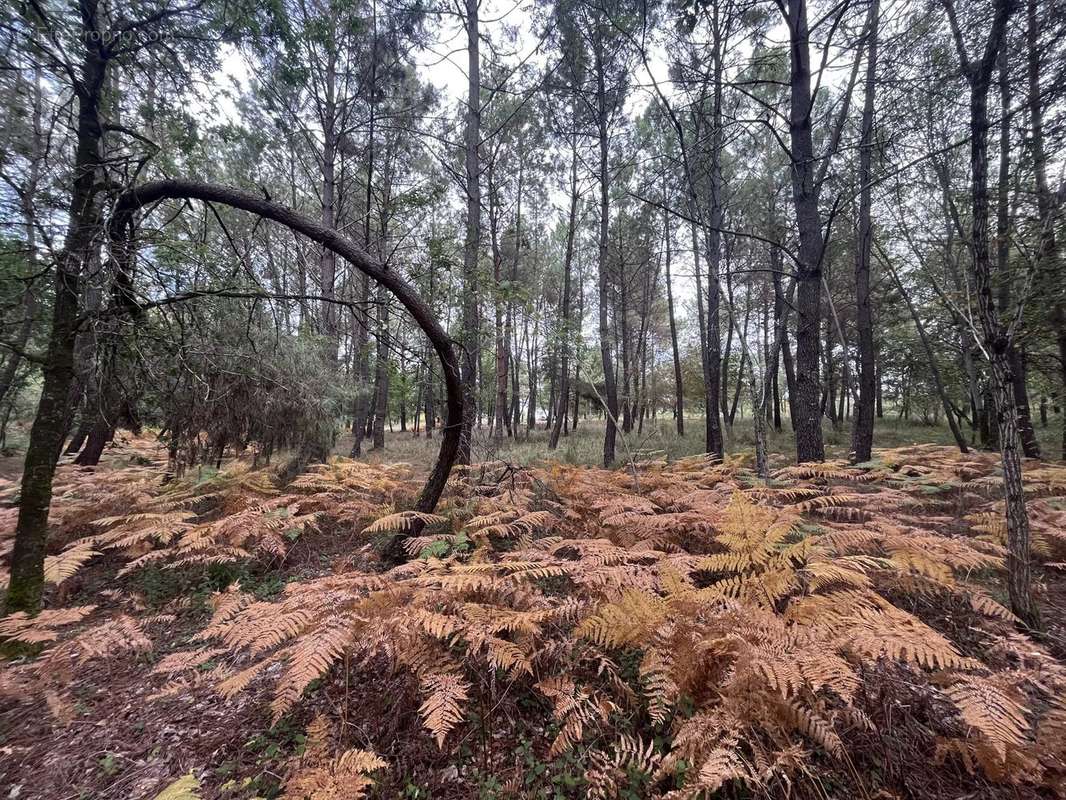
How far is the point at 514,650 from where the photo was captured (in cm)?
220

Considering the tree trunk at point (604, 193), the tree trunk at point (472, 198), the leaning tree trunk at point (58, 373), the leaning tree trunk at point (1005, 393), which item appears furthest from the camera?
the tree trunk at point (604, 193)

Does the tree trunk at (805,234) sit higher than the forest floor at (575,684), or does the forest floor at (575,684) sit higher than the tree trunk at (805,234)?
the tree trunk at (805,234)

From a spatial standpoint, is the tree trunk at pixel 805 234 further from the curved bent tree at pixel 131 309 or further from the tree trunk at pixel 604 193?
the curved bent tree at pixel 131 309

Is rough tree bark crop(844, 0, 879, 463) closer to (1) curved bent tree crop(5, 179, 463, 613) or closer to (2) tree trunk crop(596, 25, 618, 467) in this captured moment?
(2) tree trunk crop(596, 25, 618, 467)

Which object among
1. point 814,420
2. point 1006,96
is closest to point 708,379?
point 814,420

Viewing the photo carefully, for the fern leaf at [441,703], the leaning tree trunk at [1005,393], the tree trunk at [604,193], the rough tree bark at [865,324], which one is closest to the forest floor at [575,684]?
the fern leaf at [441,703]

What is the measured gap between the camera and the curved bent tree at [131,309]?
2910mm

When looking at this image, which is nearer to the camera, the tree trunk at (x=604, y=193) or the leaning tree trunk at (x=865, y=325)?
the leaning tree trunk at (x=865, y=325)

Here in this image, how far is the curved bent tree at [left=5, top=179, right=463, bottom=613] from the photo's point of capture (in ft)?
9.55

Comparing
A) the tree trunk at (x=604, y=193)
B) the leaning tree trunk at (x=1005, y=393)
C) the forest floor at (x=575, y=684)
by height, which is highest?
the tree trunk at (x=604, y=193)

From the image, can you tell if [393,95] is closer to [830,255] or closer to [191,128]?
[191,128]

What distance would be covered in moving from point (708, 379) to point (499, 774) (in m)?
10.1

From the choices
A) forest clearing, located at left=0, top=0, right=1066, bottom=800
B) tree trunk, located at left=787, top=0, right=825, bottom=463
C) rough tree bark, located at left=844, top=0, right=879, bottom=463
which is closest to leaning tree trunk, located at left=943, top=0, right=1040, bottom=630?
forest clearing, located at left=0, top=0, right=1066, bottom=800

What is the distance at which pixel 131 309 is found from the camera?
305 centimetres
